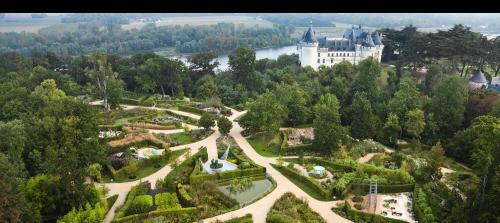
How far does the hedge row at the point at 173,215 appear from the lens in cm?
2545

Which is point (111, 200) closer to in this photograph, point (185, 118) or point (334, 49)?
point (185, 118)

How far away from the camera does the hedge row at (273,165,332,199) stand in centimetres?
2917

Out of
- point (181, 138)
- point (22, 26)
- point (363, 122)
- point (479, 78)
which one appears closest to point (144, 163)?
point (181, 138)

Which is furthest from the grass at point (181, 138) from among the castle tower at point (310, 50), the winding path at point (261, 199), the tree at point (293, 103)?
the castle tower at point (310, 50)

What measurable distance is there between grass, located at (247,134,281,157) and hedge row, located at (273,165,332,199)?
3406 mm

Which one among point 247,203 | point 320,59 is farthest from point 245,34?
point 247,203

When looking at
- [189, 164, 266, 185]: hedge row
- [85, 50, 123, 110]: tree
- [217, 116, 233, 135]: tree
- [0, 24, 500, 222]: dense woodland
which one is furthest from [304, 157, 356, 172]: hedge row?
[85, 50, 123, 110]: tree

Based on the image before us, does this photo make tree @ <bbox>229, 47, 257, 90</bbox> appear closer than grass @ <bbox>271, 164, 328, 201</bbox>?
No

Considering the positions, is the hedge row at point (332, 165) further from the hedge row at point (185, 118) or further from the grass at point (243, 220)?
the hedge row at point (185, 118)

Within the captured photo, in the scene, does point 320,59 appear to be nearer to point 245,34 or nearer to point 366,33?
point 366,33

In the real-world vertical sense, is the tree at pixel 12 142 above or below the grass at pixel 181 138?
above

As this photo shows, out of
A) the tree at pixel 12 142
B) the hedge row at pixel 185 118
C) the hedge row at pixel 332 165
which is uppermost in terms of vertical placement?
the tree at pixel 12 142

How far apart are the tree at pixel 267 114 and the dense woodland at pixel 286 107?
101 mm

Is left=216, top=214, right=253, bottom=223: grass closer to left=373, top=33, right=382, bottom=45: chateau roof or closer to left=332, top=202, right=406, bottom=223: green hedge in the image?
left=332, top=202, right=406, bottom=223: green hedge
